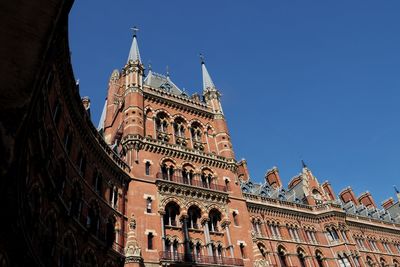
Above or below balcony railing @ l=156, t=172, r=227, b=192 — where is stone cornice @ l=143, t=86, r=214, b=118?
above

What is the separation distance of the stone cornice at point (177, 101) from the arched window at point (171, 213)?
13.0 metres

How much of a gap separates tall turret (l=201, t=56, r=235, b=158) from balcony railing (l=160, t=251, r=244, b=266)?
12.3 metres

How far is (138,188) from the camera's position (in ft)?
102

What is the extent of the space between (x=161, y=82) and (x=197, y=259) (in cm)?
2516

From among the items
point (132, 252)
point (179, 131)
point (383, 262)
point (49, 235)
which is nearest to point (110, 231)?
point (132, 252)

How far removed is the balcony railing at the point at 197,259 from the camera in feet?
92.0

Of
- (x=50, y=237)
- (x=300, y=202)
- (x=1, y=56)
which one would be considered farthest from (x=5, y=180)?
(x=300, y=202)

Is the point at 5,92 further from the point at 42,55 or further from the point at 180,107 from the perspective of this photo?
the point at 180,107

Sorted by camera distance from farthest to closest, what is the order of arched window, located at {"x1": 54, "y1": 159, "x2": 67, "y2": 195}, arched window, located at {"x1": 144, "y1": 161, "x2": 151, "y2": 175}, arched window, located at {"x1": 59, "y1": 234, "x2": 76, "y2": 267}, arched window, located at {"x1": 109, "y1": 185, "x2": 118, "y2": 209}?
arched window, located at {"x1": 144, "y1": 161, "x2": 151, "y2": 175} → arched window, located at {"x1": 109, "y1": 185, "x2": 118, "y2": 209} → arched window, located at {"x1": 54, "y1": 159, "x2": 67, "y2": 195} → arched window, located at {"x1": 59, "y1": 234, "x2": 76, "y2": 267}

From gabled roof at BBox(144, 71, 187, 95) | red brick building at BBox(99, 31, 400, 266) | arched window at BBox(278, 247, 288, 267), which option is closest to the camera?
red brick building at BBox(99, 31, 400, 266)

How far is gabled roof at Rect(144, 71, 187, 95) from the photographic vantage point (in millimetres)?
45047

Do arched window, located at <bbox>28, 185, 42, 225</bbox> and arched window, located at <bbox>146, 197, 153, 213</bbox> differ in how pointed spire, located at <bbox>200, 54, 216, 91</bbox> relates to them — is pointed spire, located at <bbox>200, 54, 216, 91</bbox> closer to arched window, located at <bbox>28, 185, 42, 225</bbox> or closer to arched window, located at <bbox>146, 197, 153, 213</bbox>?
arched window, located at <bbox>146, 197, 153, 213</bbox>

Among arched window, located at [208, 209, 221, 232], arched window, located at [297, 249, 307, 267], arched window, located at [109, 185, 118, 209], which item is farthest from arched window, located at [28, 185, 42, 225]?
arched window, located at [297, 249, 307, 267]

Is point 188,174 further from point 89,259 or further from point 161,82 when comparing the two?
point 161,82
